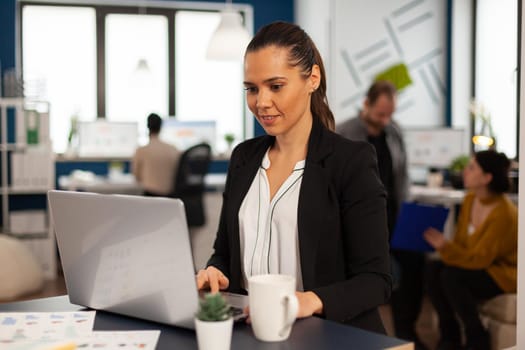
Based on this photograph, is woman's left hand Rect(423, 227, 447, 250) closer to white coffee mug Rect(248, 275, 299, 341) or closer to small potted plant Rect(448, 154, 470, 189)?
small potted plant Rect(448, 154, 470, 189)

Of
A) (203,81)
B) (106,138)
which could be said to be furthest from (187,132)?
(203,81)

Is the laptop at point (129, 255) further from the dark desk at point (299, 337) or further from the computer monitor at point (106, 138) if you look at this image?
the computer monitor at point (106, 138)

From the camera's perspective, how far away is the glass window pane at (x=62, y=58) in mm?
7156

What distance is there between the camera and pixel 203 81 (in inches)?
299

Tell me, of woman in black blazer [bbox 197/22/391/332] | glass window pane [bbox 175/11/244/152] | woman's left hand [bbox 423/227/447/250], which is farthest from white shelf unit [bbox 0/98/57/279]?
woman in black blazer [bbox 197/22/391/332]

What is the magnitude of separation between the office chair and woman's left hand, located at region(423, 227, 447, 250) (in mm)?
2336

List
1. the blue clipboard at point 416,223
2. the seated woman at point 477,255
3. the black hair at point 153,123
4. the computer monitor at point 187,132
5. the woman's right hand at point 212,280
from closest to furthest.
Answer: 1. the woman's right hand at point 212,280
2. the seated woman at point 477,255
3. the blue clipboard at point 416,223
4. the black hair at point 153,123
5. the computer monitor at point 187,132

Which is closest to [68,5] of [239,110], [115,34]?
[115,34]

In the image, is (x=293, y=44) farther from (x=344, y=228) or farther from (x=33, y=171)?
(x=33, y=171)

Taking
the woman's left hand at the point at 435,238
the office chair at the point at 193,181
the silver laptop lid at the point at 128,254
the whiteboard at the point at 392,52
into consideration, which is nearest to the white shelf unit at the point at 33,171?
the office chair at the point at 193,181

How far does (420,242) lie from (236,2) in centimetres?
445

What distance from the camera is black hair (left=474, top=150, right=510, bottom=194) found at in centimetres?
350

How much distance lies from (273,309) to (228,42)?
3791mm

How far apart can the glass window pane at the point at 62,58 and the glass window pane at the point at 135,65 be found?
18cm
